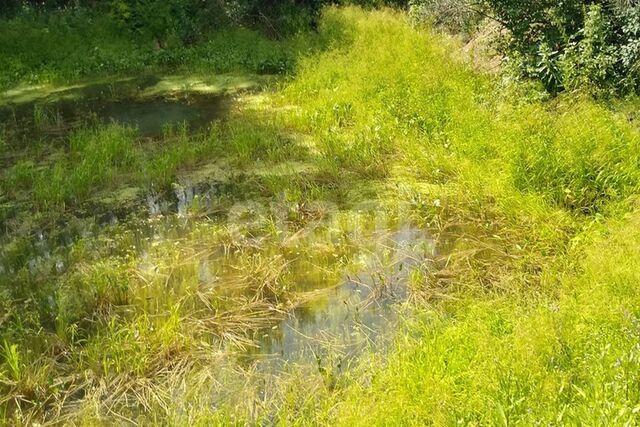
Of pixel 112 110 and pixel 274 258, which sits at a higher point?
pixel 274 258

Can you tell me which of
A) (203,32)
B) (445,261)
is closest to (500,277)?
(445,261)

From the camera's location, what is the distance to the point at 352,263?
494 centimetres

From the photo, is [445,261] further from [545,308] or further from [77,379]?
[77,379]

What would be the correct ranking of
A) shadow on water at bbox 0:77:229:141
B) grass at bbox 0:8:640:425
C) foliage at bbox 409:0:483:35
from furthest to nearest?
foliage at bbox 409:0:483:35 < shadow on water at bbox 0:77:229:141 < grass at bbox 0:8:640:425

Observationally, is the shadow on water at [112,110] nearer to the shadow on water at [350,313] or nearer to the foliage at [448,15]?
the foliage at [448,15]

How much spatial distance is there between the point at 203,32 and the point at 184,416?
12270 millimetres

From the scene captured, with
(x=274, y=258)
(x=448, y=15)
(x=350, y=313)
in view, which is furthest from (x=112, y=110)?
(x=350, y=313)

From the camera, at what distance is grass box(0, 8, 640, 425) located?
10.2 feet

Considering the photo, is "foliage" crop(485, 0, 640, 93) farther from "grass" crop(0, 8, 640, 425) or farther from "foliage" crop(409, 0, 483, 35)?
"foliage" crop(409, 0, 483, 35)

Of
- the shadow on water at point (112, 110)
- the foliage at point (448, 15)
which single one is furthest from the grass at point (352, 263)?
the foliage at point (448, 15)

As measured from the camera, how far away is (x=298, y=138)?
7703mm

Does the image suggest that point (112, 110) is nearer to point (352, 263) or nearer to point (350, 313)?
point (352, 263)

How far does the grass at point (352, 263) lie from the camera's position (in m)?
3.11

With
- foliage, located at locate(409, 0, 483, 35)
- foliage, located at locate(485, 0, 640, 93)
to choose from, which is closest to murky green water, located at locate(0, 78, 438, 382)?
foliage, located at locate(485, 0, 640, 93)
